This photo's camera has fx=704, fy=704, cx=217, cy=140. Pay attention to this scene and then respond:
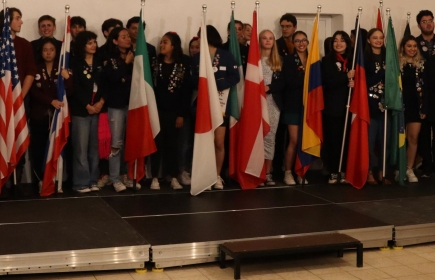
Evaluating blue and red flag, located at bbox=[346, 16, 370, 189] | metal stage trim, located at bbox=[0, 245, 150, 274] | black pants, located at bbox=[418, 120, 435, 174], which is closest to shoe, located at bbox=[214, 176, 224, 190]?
blue and red flag, located at bbox=[346, 16, 370, 189]

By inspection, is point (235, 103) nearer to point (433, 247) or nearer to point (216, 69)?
point (216, 69)

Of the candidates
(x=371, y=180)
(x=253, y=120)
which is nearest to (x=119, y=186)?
(x=253, y=120)

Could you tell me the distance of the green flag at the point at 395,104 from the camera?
6859mm

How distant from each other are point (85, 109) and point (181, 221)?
1.72 meters

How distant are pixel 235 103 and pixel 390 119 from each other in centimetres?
160

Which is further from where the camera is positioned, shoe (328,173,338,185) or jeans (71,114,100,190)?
shoe (328,173,338,185)

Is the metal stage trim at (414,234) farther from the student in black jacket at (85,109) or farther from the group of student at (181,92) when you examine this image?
the student in black jacket at (85,109)

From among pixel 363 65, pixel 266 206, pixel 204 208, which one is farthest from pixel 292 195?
pixel 363 65

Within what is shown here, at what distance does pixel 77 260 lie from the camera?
14.8ft

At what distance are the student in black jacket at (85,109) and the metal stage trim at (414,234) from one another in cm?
283

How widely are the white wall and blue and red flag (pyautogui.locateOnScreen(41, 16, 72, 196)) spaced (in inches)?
33.7

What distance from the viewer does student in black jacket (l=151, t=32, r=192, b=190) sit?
21.8 feet

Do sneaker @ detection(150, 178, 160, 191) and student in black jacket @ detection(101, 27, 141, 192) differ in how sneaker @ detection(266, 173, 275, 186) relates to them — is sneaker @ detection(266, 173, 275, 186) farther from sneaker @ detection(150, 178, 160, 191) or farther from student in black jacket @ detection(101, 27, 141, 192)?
student in black jacket @ detection(101, 27, 141, 192)

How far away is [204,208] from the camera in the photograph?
586 cm
